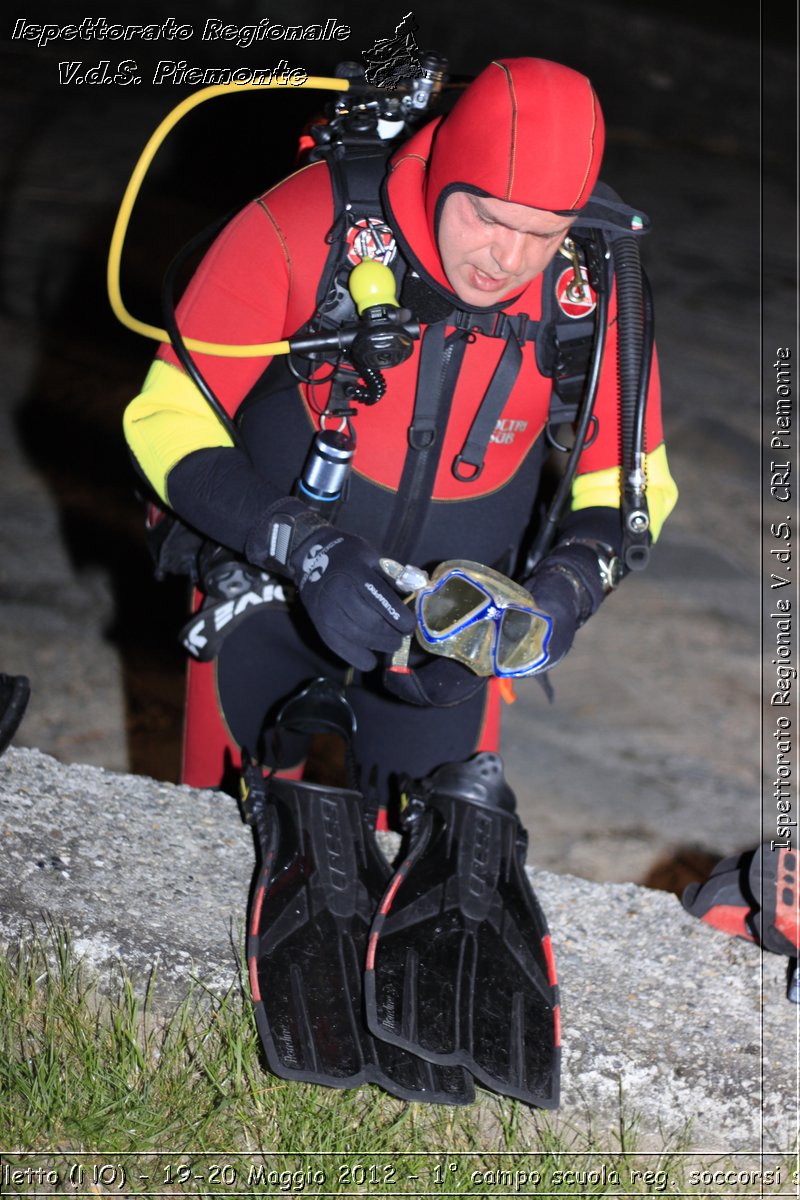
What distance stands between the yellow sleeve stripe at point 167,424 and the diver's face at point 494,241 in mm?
515

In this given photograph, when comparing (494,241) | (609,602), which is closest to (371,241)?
(494,241)

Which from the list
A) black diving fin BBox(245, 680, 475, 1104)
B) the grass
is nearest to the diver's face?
black diving fin BBox(245, 680, 475, 1104)

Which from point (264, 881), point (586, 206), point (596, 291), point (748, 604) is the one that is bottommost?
point (748, 604)

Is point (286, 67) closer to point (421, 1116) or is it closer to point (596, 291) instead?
point (596, 291)

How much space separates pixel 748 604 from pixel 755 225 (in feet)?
17.1

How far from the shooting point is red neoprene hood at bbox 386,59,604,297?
2.07 meters

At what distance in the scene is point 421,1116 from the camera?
7.03 ft

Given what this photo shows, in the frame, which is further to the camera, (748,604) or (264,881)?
(748,604)

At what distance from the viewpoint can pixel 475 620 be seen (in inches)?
84.9

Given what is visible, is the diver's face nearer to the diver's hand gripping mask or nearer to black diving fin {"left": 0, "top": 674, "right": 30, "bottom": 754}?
the diver's hand gripping mask

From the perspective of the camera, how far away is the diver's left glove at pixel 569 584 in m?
2.30

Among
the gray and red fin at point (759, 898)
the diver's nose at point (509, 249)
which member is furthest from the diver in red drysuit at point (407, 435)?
the gray and red fin at point (759, 898)

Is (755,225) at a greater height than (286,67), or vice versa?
(286,67)

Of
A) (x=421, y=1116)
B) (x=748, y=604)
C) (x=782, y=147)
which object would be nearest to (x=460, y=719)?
(x=421, y=1116)
